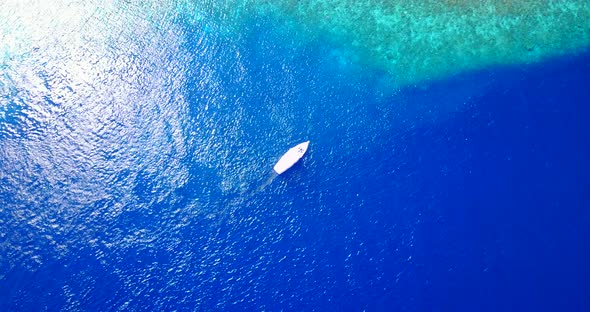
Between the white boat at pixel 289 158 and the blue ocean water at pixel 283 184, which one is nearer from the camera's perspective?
the blue ocean water at pixel 283 184

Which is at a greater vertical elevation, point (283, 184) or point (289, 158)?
point (289, 158)

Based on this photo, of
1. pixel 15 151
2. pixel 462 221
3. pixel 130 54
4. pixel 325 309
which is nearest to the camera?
pixel 325 309

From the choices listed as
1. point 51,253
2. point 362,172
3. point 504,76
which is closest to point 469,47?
point 504,76

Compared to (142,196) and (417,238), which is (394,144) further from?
(142,196)

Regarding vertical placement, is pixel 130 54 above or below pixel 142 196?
above
